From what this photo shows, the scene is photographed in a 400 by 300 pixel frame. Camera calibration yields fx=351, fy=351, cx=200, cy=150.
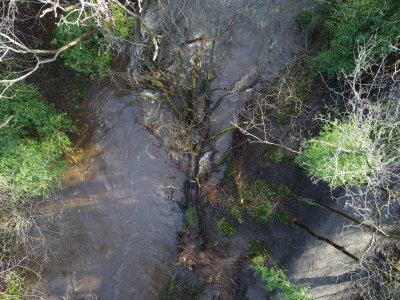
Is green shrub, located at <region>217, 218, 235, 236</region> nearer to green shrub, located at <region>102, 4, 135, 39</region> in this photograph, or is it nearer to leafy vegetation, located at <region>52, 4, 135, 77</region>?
leafy vegetation, located at <region>52, 4, 135, 77</region>

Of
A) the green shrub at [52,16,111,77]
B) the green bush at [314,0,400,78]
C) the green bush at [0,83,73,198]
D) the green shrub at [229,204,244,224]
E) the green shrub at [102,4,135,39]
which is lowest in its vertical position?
the green shrub at [229,204,244,224]

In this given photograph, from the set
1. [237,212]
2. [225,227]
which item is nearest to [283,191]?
[237,212]

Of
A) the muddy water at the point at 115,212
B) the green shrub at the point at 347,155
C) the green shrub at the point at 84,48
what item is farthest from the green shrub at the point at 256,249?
the green shrub at the point at 84,48

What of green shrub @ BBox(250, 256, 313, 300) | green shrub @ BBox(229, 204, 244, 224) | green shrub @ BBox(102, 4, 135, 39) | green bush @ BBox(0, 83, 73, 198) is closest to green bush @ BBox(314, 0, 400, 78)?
green shrub @ BBox(229, 204, 244, 224)

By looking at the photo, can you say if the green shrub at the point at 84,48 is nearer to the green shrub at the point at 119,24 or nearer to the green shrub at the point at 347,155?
the green shrub at the point at 119,24

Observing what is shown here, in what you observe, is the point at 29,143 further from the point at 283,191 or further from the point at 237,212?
the point at 283,191

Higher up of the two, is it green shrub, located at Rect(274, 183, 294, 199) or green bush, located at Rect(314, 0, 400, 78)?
green bush, located at Rect(314, 0, 400, 78)
